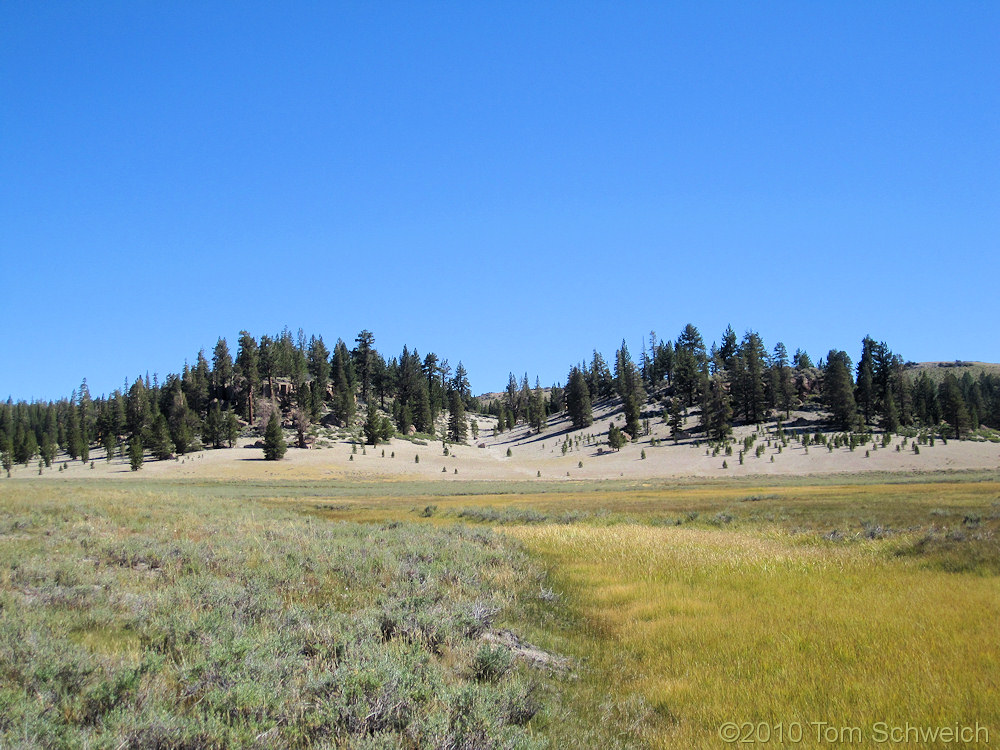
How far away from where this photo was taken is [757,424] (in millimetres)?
105375

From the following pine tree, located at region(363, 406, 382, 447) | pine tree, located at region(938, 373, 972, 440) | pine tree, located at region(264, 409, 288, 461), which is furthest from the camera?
pine tree, located at region(363, 406, 382, 447)


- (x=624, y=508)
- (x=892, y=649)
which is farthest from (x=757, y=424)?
(x=892, y=649)

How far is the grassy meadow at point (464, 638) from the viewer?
534 cm

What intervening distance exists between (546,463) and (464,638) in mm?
90095

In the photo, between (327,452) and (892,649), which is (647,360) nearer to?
(327,452)

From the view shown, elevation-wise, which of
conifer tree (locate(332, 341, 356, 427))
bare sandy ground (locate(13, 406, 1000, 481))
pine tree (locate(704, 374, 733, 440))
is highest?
conifer tree (locate(332, 341, 356, 427))

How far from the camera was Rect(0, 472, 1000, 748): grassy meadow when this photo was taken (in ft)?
17.5

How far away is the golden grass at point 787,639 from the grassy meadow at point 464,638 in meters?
0.05

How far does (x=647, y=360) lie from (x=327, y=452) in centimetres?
11223

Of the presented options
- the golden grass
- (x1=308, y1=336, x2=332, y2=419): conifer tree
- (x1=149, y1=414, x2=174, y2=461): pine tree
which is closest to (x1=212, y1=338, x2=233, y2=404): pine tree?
(x1=308, y1=336, x2=332, y2=419): conifer tree

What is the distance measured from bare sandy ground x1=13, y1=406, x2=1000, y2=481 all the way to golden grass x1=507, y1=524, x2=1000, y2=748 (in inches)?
2464

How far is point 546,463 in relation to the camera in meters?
97.4

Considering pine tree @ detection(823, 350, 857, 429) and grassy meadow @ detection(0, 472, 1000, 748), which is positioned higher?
pine tree @ detection(823, 350, 857, 429)

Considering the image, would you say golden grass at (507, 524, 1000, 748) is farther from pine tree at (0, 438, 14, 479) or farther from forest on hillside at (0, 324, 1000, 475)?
pine tree at (0, 438, 14, 479)
